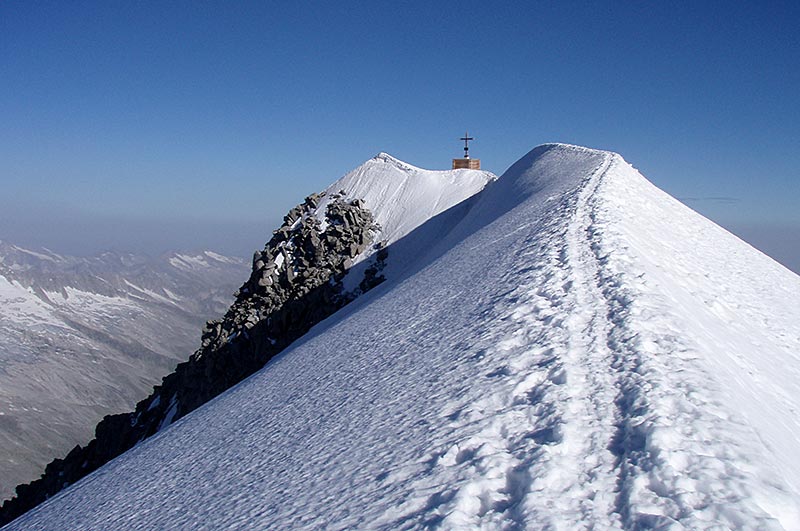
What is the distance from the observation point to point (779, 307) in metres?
11.5

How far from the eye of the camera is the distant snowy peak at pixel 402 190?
33844 millimetres

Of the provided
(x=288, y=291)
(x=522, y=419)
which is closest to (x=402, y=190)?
(x=288, y=291)

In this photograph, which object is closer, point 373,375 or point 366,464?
point 366,464

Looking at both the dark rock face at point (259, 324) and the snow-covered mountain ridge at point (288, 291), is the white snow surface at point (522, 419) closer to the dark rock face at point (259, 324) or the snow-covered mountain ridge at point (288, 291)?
the dark rock face at point (259, 324)

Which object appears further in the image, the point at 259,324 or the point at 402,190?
the point at 402,190

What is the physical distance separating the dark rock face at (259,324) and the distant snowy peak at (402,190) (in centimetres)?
155

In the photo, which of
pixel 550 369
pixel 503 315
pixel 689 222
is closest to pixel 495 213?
pixel 689 222

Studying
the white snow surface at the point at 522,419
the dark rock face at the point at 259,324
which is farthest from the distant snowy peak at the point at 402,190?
the white snow surface at the point at 522,419

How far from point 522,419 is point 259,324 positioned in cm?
2648

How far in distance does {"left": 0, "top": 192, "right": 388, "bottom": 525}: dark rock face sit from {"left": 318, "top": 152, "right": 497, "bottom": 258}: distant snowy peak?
155cm

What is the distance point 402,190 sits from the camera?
1452 inches

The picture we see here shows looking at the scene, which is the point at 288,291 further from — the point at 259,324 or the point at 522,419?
the point at 522,419

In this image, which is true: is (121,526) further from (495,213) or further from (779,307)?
(495,213)

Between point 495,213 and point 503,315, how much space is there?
1590cm
